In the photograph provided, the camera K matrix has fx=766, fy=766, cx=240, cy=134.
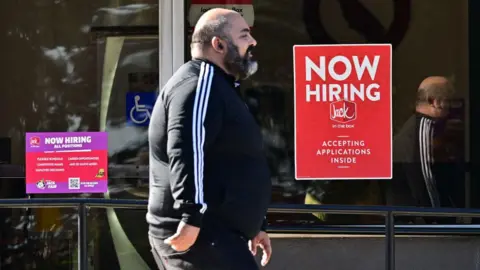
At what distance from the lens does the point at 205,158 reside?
121 inches

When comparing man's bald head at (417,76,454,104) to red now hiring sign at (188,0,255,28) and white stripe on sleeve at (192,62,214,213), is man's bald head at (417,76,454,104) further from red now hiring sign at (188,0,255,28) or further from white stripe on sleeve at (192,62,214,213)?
white stripe on sleeve at (192,62,214,213)

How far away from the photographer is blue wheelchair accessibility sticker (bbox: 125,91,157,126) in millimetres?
6090

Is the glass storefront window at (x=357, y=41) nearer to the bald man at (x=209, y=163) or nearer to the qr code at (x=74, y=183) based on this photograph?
the qr code at (x=74, y=183)

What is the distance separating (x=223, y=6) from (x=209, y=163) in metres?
3.01

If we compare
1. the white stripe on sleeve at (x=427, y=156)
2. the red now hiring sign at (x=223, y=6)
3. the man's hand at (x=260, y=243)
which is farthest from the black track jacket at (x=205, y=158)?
the white stripe on sleeve at (x=427, y=156)

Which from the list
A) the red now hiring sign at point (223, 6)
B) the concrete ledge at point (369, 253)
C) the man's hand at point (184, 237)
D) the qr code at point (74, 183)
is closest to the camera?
the man's hand at point (184, 237)

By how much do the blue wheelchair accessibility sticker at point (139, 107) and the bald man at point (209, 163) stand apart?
2.82 meters

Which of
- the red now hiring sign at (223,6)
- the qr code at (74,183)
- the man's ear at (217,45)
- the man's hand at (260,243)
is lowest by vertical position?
the man's hand at (260,243)

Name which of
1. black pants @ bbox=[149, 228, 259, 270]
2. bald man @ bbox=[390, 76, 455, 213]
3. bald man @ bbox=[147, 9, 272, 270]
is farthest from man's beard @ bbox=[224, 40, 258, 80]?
bald man @ bbox=[390, 76, 455, 213]

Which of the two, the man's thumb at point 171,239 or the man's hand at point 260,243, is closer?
the man's thumb at point 171,239

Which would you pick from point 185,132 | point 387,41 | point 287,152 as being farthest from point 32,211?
point 185,132

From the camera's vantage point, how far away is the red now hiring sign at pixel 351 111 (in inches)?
226

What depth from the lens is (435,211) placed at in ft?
14.5

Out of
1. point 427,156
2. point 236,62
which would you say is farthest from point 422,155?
point 236,62
